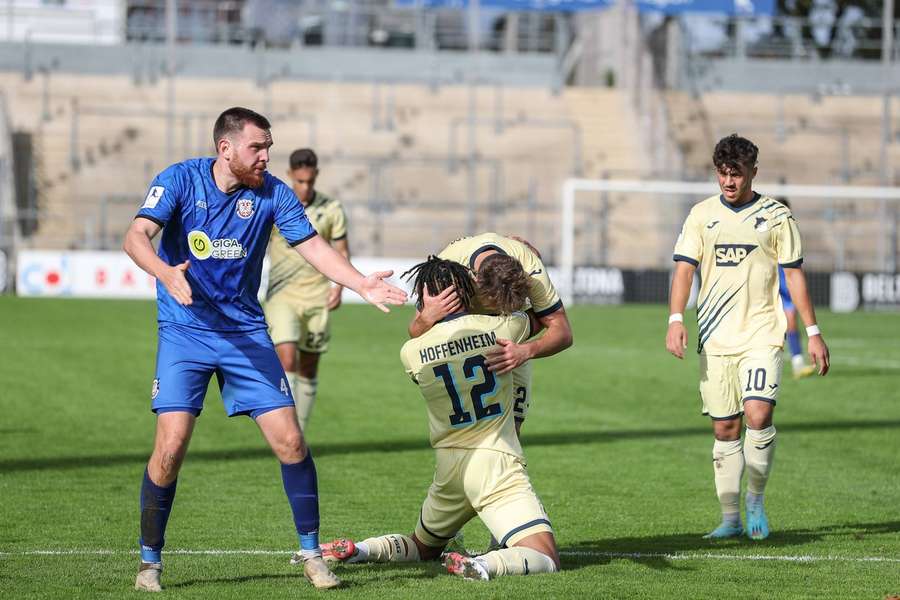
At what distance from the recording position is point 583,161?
3775 cm

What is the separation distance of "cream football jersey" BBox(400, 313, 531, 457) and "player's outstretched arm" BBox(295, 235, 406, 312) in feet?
1.19

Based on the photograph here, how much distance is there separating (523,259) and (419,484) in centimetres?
319

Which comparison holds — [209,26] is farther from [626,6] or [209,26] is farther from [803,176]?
[803,176]

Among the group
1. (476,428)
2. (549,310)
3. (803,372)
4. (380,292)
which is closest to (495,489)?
(476,428)

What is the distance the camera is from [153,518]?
6.52m

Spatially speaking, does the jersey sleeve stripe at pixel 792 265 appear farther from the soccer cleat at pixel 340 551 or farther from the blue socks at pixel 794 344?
the blue socks at pixel 794 344

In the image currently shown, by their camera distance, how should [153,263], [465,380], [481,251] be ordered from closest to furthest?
1. [153,263]
2. [465,380]
3. [481,251]

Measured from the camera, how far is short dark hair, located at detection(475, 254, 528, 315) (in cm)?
667

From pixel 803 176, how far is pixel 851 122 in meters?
3.30

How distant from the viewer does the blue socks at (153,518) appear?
650 cm

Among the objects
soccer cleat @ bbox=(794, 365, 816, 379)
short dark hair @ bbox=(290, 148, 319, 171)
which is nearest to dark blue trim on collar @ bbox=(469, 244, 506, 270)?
short dark hair @ bbox=(290, 148, 319, 171)

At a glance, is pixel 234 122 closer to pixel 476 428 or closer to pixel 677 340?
pixel 476 428

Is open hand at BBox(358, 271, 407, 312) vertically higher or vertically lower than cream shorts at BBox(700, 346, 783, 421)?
higher

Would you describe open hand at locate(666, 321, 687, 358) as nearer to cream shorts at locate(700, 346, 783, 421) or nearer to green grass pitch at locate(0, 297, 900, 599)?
cream shorts at locate(700, 346, 783, 421)
